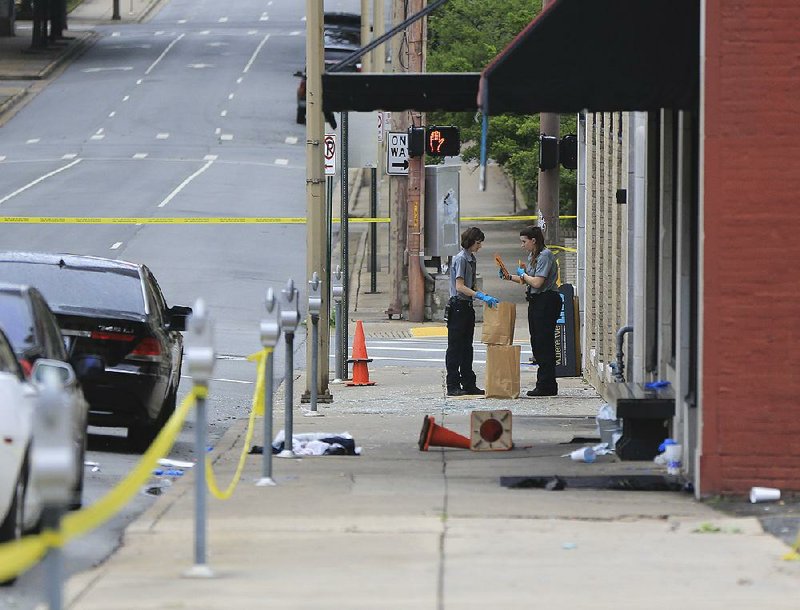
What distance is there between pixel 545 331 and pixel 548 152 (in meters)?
7.10

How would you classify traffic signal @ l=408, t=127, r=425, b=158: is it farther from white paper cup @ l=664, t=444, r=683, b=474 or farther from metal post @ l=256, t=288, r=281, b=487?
white paper cup @ l=664, t=444, r=683, b=474

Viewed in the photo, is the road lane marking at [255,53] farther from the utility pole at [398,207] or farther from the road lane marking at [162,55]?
the utility pole at [398,207]

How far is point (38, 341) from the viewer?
10.7 m

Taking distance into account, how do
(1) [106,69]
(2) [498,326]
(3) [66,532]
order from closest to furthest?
(3) [66,532] → (2) [498,326] → (1) [106,69]

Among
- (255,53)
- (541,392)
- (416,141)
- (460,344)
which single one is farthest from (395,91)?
(255,53)

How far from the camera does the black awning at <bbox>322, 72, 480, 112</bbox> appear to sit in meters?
12.7

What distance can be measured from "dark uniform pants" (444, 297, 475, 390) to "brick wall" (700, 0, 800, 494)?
25.0ft

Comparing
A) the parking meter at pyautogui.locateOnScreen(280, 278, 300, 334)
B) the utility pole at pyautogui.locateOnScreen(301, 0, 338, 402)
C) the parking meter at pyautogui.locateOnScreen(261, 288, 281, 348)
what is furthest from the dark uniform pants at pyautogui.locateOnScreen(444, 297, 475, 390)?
the parking meter at pyautogui.locateOnScreen(261, 288, 281, 348)

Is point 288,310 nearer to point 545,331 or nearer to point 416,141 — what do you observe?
point 545,331

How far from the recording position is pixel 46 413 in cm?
512

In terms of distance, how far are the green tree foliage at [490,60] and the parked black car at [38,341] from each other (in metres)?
23.8

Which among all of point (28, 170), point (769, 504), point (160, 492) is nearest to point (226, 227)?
point (28, 170)

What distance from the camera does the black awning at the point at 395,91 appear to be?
12656mm

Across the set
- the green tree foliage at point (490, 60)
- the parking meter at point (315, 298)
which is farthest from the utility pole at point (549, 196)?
the parking meter at point (315, 298)
